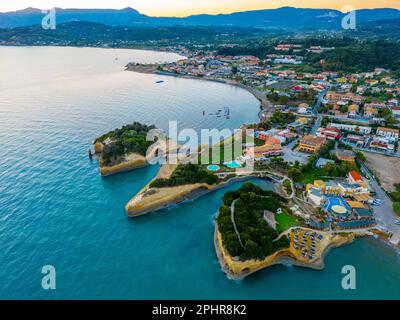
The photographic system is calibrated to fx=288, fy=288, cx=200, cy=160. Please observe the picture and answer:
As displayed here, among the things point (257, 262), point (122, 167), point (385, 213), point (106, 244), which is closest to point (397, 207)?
point (385, 213)

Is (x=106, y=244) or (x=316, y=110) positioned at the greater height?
(x=316, y=110)

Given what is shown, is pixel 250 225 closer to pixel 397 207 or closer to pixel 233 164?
pixel 233 164

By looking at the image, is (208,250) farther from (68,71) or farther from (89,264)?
(68,71)

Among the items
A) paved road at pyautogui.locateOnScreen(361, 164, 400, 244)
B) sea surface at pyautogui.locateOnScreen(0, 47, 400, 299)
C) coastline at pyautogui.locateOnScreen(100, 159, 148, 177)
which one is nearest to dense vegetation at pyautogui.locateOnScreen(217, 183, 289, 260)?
sea surface at pyautogui.locateOnScreen(0, 47, 400, 299)

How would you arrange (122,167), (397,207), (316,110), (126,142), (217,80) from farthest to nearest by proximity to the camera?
(217,80) → (316,110) → (126,142) → (122,167) → (397,207)

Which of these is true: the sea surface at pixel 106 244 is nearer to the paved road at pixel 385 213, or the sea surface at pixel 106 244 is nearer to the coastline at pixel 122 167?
the coastline at pixel 122 167

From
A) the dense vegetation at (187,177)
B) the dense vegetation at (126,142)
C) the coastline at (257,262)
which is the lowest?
the coastline at (257,262)

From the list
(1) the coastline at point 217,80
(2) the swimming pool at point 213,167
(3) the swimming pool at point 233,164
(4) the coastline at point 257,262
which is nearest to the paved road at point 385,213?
(4) the coastline at point 257,262
